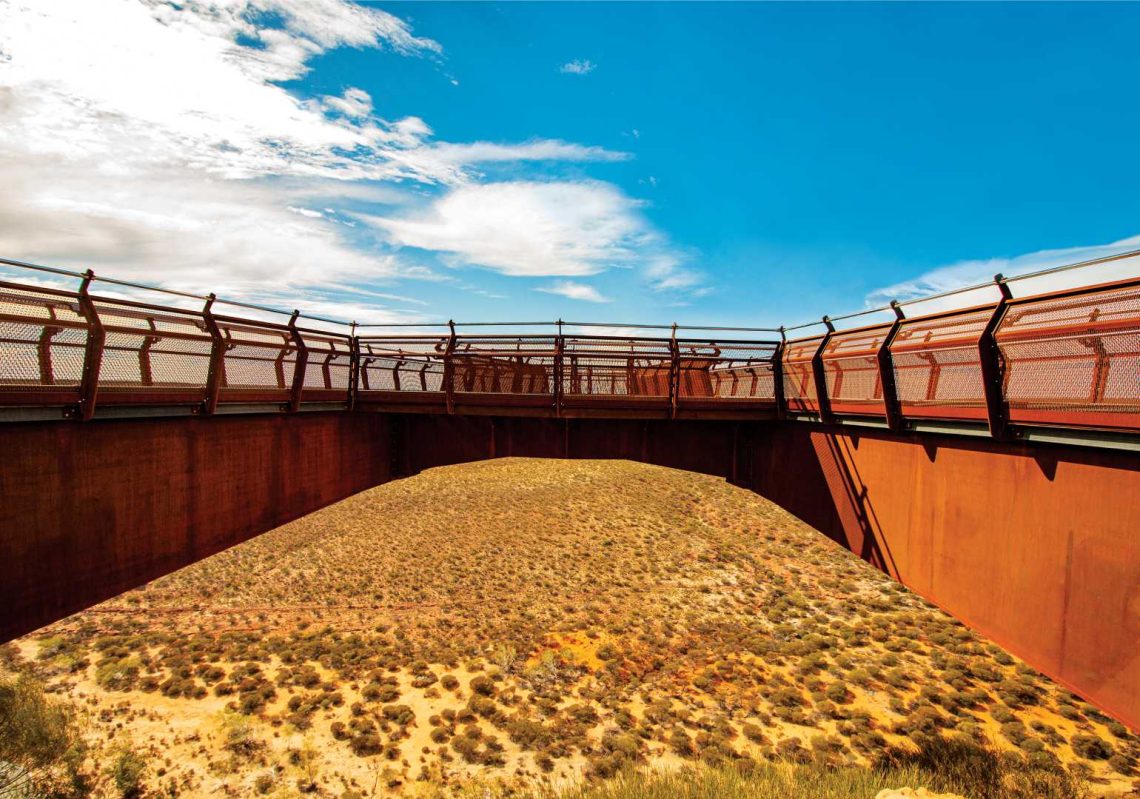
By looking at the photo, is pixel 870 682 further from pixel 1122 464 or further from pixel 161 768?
pixel 161 768

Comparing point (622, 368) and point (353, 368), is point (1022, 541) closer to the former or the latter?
point (622, 368)

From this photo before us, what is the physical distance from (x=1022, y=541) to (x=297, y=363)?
561 inches

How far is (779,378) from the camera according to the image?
14.5 metres

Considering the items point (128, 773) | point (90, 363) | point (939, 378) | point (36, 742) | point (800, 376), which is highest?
point (800, 376)

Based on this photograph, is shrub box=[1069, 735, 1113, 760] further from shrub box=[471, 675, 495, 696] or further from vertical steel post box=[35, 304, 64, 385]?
vertical steel post box=[35, 304, 64, 385]

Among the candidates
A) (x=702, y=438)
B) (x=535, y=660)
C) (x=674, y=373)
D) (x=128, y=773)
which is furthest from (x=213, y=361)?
(x=702, y=438)

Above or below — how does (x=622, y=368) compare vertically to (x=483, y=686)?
above

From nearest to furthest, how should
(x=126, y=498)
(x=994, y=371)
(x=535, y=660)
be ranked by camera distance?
(x=994, y=371), (x=126, y=498), (x=535, y=660)

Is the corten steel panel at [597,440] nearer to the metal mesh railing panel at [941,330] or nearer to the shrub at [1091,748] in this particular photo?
the metal mesh railing panel at [941,330]

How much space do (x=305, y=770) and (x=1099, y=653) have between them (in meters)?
12.2

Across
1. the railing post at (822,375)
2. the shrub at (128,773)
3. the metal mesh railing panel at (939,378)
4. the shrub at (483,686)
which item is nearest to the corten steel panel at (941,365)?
the metal mesh railing panel at (939,378)

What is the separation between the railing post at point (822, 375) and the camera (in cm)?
1245

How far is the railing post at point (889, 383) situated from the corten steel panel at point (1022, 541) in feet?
1.55

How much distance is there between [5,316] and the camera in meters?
6.77
